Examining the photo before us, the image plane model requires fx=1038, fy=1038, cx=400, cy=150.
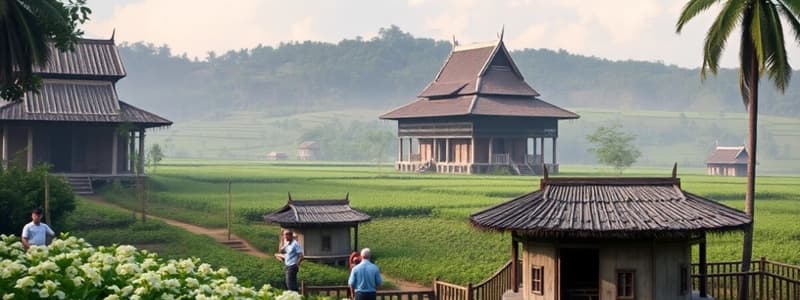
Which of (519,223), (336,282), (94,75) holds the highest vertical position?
(94,75)

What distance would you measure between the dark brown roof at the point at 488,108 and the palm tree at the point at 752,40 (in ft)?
Answer: 155

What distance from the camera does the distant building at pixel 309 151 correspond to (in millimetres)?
167875

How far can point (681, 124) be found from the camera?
19225cm

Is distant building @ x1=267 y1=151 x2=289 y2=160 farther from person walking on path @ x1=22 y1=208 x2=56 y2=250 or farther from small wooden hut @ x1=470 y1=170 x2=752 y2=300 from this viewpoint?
person walking on path @ x1=22 y1=208 x2=56 y2=250

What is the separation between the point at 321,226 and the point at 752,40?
40.7ft

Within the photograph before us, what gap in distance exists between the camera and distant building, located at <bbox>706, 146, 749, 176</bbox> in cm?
9994

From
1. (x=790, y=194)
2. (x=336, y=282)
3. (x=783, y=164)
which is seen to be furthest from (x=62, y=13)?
(x=783, y=164)

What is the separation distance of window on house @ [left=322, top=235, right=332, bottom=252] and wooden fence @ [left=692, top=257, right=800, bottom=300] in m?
9.99

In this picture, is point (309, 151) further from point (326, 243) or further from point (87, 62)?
point (326, 243)

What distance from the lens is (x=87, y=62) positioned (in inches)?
2008

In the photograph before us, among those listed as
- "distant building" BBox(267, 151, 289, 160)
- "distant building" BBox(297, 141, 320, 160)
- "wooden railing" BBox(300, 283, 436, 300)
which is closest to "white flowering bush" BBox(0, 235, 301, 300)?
"wooden railing" BBox(300, 283, 436, 300)

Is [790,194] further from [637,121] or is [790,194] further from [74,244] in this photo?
[637,121]

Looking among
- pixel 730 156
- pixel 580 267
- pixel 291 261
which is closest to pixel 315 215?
pixel 291 261

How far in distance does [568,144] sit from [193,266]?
7090 inches
